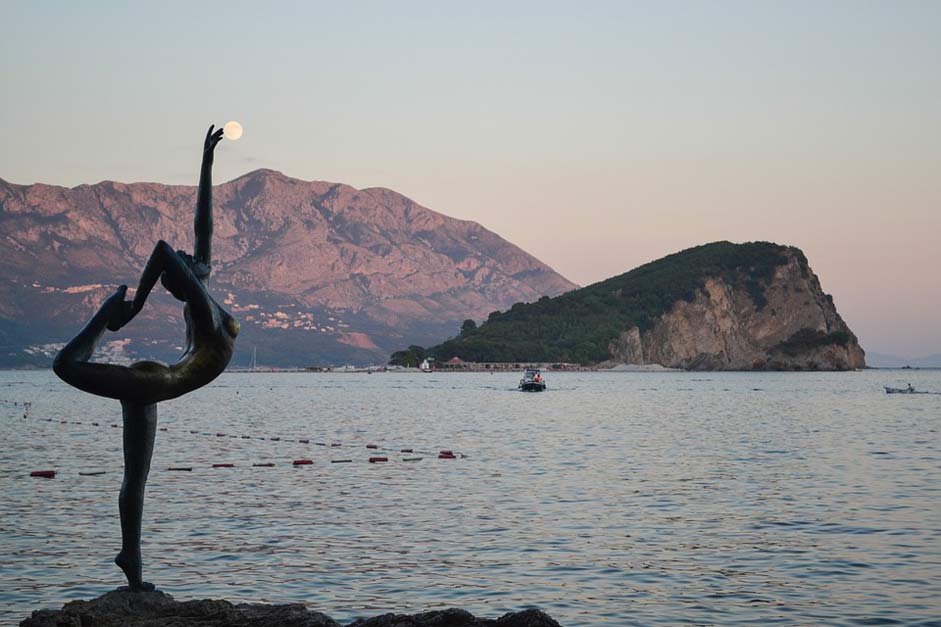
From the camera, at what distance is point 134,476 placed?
17.6m

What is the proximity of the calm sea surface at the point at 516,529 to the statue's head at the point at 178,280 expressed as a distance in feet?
22.8

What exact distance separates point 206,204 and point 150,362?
9.46 ft

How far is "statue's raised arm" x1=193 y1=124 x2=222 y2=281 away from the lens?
707 inches

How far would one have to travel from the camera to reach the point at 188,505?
36688 millimetres

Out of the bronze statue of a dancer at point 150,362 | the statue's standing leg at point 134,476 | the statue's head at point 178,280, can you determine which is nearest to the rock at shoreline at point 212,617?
the statue's standing leg at point 134,476

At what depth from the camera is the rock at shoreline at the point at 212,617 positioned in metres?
14.3

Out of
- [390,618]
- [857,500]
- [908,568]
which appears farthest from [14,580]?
[857,500]

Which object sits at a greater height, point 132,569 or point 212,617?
point 132,569

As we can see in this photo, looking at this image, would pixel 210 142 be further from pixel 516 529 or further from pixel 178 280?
pixel 516 529

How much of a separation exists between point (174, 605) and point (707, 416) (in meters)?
96.3

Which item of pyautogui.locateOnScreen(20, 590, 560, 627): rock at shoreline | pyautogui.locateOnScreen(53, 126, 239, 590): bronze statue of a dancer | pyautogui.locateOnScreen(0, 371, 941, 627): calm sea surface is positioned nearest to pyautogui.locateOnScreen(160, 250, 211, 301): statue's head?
pyautogui.locateOnScreen(53, 126, 239, 590): bronze statue of a dancer

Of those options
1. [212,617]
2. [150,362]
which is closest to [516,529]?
[212,617]

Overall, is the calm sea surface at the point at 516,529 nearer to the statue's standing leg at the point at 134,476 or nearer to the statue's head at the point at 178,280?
the statue's standing leg at the point at 134,476

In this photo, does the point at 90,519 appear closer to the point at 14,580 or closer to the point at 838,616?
the point at 14,580
